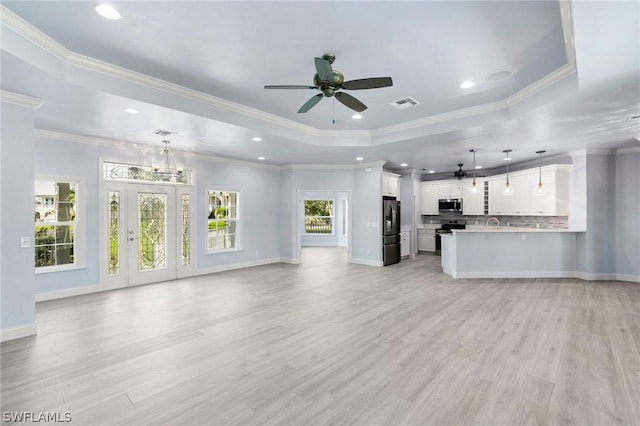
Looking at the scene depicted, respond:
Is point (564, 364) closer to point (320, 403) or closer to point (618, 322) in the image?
point (618, 322)

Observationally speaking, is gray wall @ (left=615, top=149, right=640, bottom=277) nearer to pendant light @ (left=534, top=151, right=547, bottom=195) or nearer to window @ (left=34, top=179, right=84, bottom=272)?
pendant light @ (left=534, top=151, right=547, bottom=195)

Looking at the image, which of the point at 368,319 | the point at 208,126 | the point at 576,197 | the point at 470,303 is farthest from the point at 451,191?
the point at 208,126

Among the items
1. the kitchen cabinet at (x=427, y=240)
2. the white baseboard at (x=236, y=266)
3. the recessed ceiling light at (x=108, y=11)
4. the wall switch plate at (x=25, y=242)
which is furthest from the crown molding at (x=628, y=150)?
the wall switch plate at (x=25, y=242)

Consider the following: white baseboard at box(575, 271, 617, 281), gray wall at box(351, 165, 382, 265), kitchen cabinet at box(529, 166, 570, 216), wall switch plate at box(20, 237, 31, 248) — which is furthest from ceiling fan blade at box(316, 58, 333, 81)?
white baseboard at box(575, 271, 617, 281)

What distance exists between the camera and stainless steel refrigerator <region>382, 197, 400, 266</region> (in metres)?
8.06

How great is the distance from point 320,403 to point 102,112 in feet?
13.9

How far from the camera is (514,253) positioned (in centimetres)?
665

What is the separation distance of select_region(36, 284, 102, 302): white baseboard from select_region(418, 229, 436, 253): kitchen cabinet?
8.84 metres

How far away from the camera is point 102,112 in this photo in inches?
156

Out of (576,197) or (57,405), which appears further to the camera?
(576,197)

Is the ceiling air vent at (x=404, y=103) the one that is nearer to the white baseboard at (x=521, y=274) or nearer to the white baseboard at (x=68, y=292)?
the white baseboard at (x=521, y=274)

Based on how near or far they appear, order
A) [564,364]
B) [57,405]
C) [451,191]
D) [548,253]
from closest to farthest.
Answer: [57,405] < [564,364] < [548,253] < [451,191]

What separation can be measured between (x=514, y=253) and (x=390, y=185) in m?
3.37

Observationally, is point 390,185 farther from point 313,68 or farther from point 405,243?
point 313,68
